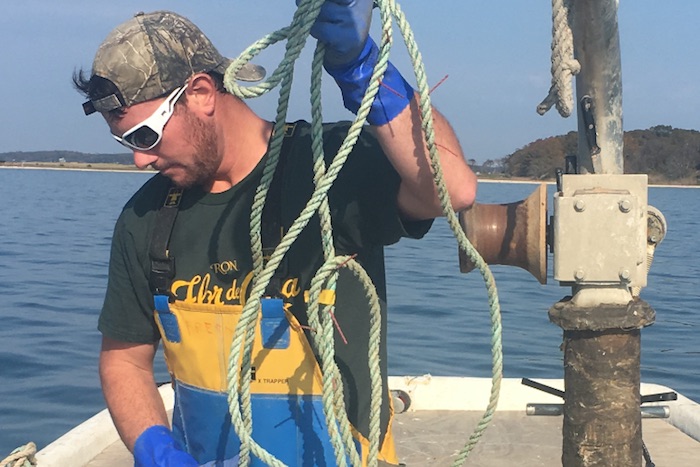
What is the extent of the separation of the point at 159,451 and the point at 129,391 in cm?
24

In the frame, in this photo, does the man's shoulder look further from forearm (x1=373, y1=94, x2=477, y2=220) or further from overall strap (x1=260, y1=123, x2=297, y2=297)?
forearm (x1=373, y1=94, x2=477, y2=220)

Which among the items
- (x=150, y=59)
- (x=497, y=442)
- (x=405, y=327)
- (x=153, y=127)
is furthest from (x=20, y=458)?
(x=405, y=327)

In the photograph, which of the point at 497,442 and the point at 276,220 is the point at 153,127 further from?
the point at 497,442

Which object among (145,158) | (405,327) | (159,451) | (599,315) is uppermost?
(145,158)

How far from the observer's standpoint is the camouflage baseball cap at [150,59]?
2219mm

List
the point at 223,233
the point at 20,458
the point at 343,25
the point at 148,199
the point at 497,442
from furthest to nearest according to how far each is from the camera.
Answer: the point at 497,442 → the point at 20,458 → the point at 148,199 → the point at 223,233 → the point at 343,25

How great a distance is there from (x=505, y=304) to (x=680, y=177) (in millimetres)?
58434

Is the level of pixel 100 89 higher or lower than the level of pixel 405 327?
higher

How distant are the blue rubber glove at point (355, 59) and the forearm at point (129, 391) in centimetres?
108

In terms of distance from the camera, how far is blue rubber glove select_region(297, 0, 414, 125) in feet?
5.77

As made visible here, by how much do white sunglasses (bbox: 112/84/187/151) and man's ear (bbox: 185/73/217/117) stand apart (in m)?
0.03

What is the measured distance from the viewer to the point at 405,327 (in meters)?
9.89

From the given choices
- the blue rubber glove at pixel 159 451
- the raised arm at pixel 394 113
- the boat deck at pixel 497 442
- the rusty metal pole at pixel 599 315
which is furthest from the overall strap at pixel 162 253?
the boat deck at pixel 497 442

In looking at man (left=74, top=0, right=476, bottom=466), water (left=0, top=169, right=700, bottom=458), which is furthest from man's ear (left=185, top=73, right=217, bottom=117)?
water (left=0, top=169, right=700, bottom=458)
